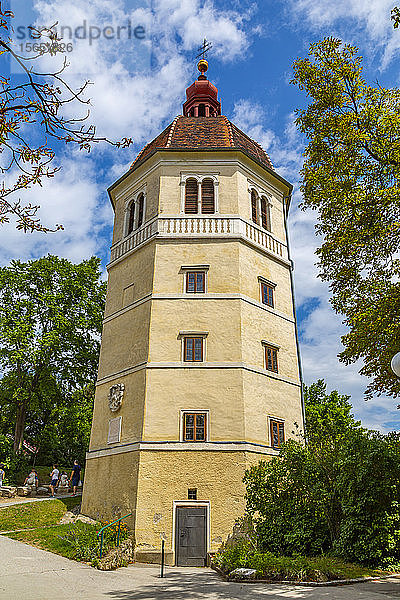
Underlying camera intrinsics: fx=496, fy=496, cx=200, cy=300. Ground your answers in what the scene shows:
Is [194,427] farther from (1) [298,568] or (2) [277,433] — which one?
(1) [298,568]

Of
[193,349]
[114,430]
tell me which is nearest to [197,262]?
[193,349]

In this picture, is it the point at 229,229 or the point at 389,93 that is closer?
the point at 389,93

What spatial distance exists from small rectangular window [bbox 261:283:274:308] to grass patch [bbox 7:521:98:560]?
443 inches

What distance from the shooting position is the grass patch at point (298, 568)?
1116 cm

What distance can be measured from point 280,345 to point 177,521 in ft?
27.4

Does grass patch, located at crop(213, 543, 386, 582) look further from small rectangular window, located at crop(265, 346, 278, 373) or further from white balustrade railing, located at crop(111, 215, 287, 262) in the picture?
white balustrade railing, located at crop(111, 215, 287, 262)

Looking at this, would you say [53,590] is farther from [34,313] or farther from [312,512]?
[34,313]

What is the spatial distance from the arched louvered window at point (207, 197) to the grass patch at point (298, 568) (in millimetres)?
14372

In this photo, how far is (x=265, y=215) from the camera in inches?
962

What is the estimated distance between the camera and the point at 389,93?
12.9 metres

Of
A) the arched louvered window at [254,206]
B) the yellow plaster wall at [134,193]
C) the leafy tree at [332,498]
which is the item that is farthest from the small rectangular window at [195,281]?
the leafy tree at [332,498]

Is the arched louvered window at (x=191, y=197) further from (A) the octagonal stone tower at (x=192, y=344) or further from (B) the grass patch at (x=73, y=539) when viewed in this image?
(B) the grass patch at (x=73, y=539)

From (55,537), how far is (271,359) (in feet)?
34.3

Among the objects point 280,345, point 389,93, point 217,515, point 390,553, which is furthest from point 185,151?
point 390,553
